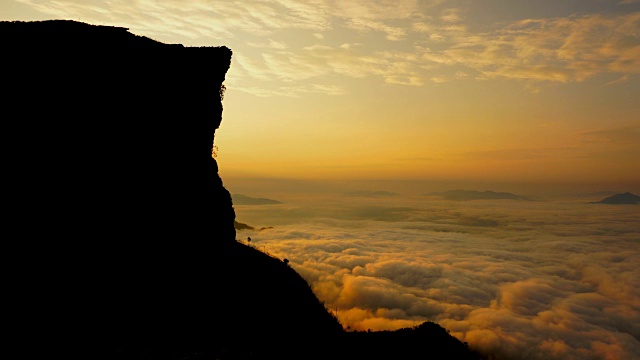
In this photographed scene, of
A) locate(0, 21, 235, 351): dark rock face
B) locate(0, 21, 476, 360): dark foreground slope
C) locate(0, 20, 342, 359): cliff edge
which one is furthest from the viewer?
locate(0, 21, 235, 351): dark rock face

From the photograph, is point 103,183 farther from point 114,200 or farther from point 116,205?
point 116,205

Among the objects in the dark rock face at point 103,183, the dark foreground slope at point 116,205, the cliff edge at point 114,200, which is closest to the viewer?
the dark foreground slope at point 116,205

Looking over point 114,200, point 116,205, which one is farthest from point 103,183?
point 116,205

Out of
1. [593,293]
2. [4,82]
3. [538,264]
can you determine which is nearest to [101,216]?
[4,82]

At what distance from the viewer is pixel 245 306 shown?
2247cm

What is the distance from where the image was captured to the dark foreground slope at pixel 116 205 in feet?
44.8

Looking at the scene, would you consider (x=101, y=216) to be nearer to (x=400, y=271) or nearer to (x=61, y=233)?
(x=61, y=233)

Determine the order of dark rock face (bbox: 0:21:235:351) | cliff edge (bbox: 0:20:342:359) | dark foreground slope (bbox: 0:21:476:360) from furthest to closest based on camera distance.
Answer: dark rock face (bbox: 0:21:235:351), cliff edge (bbox: 0:20:342:359), dark foreground slope (bbox: 0:21:476:360)

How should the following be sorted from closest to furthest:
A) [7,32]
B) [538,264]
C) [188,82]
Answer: [7,32], [188,82], [538,264]

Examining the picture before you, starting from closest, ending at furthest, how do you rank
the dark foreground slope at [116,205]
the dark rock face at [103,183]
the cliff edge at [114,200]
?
the dark foreground slope at [116,205] < the cliff edge at [114,200] < the dark rock face at [103,183]

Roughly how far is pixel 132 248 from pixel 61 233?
316 cm

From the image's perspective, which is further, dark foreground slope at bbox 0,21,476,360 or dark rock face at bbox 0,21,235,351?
dark rock face at bbox 0,21,235,351

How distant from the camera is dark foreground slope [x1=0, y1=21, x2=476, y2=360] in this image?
13.6 meters

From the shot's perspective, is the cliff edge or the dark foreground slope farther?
the cliff edge
